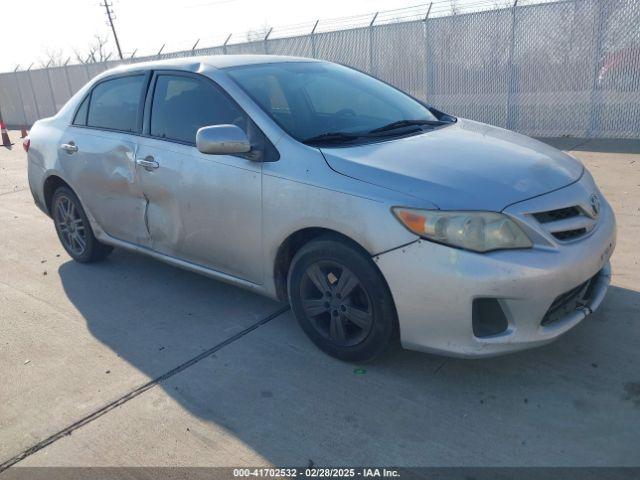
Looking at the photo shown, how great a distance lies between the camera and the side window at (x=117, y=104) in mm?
4391

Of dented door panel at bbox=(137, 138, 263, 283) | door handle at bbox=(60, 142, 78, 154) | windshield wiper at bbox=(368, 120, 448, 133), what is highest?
windshield wiper at bbox=(368, 120, 448, 133)

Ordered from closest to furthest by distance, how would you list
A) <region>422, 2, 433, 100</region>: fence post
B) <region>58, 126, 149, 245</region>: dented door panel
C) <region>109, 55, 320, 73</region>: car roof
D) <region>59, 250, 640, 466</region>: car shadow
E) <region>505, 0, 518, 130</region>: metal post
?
1. <region>59, 250, 640, 466</region>: car shadow
2. <region>109, 55, 320, 73</region>: car roof
3. <region>58, 126, 149, 245</region>: dented door panel
4. <region>505, 0, 518, 130</region>: metal post
5. <region>422, 2, 433, 100</region>: fence post

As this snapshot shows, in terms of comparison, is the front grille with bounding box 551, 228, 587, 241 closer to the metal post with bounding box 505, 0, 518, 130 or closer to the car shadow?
the car shadow

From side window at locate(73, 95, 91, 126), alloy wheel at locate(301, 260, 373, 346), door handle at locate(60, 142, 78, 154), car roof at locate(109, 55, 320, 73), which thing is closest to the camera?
alloy wheel at locate(301, 260, 373, 346)

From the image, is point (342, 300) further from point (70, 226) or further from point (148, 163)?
point (70, 226)

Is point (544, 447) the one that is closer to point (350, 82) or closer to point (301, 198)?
point (301, 198)

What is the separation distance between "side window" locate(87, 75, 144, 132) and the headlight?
2617 millimetres

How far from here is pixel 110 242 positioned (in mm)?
4789

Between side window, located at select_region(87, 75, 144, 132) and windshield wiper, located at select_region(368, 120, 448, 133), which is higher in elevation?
side window, located at select_region(87, 75, 144, 132)

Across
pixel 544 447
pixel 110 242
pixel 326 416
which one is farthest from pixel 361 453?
pixel 110 242

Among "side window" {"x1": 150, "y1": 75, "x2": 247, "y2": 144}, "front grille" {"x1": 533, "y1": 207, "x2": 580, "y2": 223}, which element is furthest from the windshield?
"front grille" {"x1": 533, "y1": 207, "x2": 580, "y2": 223}

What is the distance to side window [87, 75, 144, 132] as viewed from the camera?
439 centimetres

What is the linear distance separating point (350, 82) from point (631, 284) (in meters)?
2.50

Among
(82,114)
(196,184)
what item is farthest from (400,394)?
(82,114)
